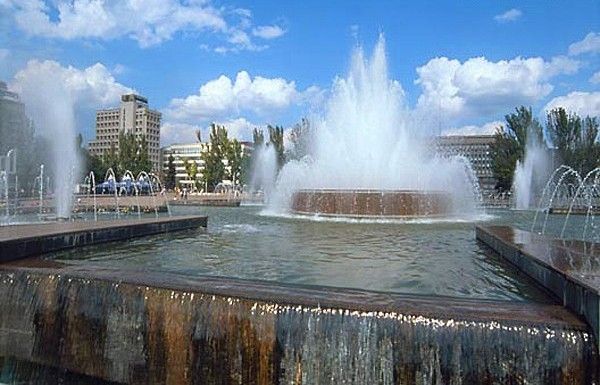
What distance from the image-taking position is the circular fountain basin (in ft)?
51.6

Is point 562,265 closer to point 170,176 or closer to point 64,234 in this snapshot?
point 64,234

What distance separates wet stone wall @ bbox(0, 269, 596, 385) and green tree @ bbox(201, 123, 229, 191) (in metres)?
58.4

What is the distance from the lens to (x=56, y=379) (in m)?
4.66

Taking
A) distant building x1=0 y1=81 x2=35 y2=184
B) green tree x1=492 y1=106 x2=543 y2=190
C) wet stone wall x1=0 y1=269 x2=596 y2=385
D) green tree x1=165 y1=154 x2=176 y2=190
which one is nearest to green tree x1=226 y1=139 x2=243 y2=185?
green tree x1=165 y1=154 x2=176 y2=190

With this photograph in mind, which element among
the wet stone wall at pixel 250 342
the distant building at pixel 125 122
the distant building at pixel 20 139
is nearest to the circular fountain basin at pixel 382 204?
the wet stone wall at pixel 250 342

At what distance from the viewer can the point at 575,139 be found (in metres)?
47.6

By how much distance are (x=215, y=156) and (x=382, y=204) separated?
163 ft

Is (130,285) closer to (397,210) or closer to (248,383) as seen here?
(248,383)

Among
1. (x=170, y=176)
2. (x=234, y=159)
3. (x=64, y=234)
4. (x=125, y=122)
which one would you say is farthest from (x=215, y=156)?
(x=125, y=122)

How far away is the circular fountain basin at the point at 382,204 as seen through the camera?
1573 cm

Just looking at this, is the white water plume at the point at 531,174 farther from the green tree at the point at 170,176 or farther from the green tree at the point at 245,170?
the green tree at the point at 170,176

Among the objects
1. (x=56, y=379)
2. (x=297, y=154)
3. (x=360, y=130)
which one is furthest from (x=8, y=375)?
(x=297, y=154)

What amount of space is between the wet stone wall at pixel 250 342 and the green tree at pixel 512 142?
46.3 metres

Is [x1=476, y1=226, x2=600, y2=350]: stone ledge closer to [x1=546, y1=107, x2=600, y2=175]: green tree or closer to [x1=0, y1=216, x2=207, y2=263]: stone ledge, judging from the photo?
[x1=0, y1=216, x2=207, y2=263]: stone ledge
